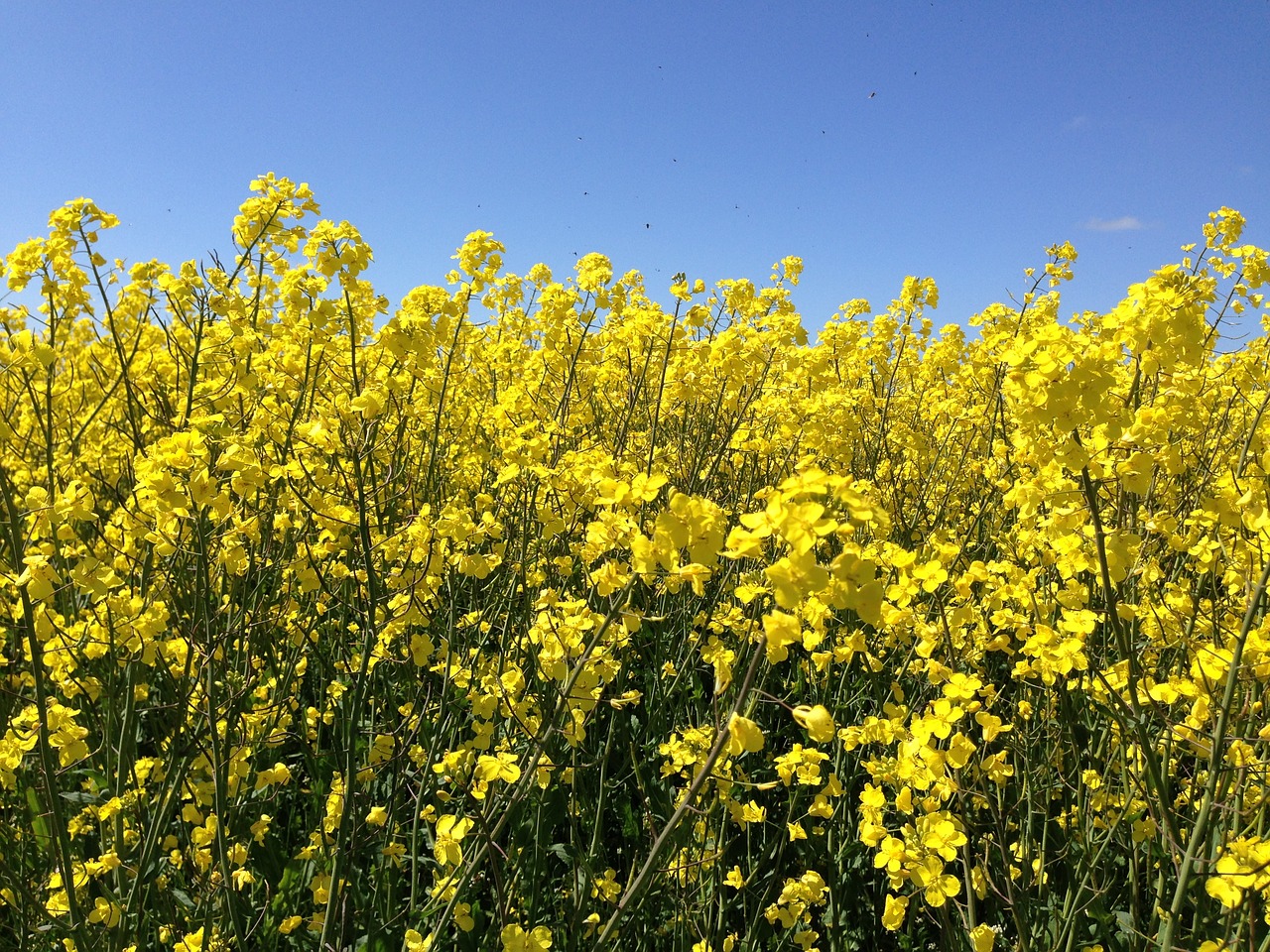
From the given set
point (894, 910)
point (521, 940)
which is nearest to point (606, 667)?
point (521, 940)

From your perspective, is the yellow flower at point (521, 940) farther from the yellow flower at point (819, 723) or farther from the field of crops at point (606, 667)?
the yellow flower at point (819, 723)

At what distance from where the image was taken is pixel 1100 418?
1562mm

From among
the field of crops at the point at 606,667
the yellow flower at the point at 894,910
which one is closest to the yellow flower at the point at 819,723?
the field of crops at the point at 606,667

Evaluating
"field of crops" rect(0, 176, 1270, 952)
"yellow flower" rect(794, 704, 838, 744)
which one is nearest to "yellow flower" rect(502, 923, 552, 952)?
"field of crops" rect(0, 176, 1270, 952)

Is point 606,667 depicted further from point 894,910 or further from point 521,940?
point 894,910

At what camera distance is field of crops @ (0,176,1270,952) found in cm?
172

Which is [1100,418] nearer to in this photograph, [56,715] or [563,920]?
[563,920]

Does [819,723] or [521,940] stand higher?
[819,723]

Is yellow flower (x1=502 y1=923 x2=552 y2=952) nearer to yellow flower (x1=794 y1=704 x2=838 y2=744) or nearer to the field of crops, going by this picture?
the field of crops

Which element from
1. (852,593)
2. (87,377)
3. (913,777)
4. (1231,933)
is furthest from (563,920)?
(87,377)

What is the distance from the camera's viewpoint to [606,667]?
2115 mm

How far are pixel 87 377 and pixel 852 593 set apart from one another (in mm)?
8582

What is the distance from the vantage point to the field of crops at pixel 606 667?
172 cm

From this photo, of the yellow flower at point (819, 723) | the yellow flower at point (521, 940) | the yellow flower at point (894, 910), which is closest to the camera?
the yellow flower at point (819, 723)
